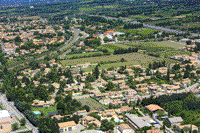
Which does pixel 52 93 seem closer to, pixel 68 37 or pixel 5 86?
pixel 5 86

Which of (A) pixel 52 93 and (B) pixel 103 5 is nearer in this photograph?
(A) pixel 52 93

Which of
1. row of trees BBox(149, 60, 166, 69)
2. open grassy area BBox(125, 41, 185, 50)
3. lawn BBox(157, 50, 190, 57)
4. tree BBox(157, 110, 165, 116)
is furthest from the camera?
open grassy area BBox(125, 41, 185, 50)

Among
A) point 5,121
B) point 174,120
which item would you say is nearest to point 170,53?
point 174,120

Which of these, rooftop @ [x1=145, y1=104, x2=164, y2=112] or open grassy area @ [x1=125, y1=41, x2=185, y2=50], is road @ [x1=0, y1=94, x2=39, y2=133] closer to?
rooftop @ [x1=145, y1=104, x2=164, y2=112]

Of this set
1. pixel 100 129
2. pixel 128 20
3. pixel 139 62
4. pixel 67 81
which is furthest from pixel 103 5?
pixel 100 129

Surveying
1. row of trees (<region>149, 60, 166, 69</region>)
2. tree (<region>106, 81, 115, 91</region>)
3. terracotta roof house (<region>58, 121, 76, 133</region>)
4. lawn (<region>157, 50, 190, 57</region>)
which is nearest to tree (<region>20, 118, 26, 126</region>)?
terracotta roof house (<region>58, 121, 76, 133</region>)
